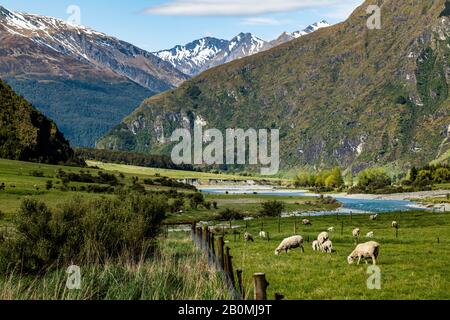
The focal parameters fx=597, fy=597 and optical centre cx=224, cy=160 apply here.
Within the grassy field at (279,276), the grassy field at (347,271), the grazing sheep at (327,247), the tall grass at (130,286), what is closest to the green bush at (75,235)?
the grassy field at (279,276)

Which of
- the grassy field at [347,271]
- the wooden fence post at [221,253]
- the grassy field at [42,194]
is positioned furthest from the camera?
the grassy field at [42,194]

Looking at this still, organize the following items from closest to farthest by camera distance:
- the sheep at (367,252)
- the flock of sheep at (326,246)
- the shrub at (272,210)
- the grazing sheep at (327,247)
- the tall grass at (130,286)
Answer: the tall grass at (130,286) → the sheep at (367,252) → the flock of sheep at (326,246) → the grazing sheep at (327,247) → the shrub at (272,210)

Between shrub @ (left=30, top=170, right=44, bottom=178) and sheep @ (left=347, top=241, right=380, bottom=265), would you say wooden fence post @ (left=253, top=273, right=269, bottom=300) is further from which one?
shrub @ (left=30, top=170, right=44, bottom=178)

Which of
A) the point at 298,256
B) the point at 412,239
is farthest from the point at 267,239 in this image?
the point at 298,256

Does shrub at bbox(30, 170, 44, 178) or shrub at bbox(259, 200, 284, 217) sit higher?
shrub at bbox(30, 170, 44, 178)

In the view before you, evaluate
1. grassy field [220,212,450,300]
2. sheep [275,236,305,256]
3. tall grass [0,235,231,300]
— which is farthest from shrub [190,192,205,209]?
tall grass [0,235,231,300]

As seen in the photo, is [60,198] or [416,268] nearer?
[416,268]

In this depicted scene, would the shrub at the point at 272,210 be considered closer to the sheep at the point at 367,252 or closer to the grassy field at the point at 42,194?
the grassy field at the point at 42,194

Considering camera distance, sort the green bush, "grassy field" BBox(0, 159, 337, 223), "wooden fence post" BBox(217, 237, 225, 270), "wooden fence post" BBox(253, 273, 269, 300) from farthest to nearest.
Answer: "grassy field" BBox(0, 159, 337, 223)
the green bush
"wooden fence post" BBox(217, 237, 225, 270)
"wooden fence post" BBox(253, 273, 269, 300)

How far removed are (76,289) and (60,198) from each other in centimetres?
8646

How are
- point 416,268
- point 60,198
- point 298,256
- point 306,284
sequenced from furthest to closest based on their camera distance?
point 60,198, point 298,256, point 416,268, point 306,284

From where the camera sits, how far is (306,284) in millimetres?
29844
